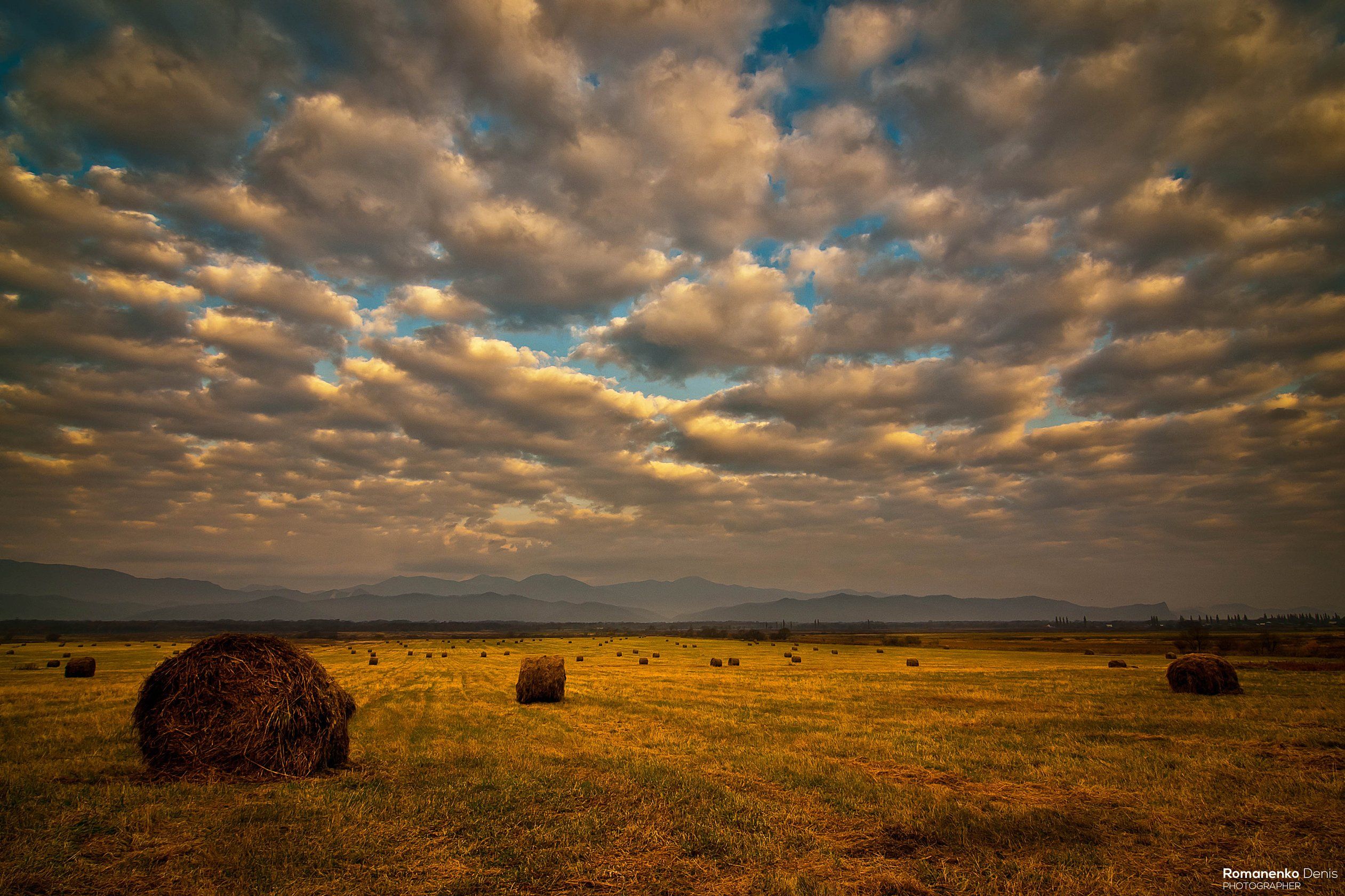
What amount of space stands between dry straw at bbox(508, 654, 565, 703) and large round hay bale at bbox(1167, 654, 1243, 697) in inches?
974

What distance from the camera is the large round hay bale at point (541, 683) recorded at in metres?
22.6

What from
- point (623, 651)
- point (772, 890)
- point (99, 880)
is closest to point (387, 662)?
point (623, 651)

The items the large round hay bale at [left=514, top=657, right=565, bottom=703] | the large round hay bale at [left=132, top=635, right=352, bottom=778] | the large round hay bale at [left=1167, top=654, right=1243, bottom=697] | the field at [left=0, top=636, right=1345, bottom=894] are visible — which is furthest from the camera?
the large round hay bale at [left=1167, top=654, right=1243, bottom=697]

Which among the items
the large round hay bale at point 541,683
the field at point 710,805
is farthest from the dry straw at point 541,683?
the field at point 710,805

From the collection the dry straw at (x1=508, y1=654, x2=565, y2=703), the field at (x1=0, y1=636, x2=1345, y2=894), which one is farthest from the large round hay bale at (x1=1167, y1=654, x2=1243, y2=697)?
the dry straw at (x1=508, y1=654, x2=565, y2=703)

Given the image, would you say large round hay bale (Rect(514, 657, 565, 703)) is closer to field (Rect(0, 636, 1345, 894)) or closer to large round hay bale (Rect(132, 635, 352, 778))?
field (Rect(0, 636, 1345, 894))

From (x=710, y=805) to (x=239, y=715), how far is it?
957 cm

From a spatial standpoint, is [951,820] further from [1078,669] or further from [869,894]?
[1078,669]

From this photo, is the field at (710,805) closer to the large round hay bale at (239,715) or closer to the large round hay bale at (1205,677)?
the large round hay bale at (239,715)

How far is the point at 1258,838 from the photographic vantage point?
8102 millimetres

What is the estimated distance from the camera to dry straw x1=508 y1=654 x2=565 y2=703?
22.6 m

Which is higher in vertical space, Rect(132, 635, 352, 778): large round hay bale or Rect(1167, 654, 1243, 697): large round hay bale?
Rect(132, 635, 352, 778): large round hay bale

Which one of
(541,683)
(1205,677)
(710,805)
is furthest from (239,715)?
(1205,677)

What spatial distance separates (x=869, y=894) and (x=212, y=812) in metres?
9.52
